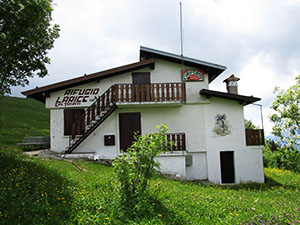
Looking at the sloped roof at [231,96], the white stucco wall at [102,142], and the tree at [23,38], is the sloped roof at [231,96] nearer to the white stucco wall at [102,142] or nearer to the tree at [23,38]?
the white stucco wall at [102,142]

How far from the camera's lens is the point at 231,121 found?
15195 millimetres

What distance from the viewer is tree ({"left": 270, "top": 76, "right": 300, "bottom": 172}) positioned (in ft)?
74.6

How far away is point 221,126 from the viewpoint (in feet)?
49.7

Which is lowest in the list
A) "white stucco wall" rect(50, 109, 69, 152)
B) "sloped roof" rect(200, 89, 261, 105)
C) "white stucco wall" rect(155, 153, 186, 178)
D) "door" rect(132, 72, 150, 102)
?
"white stucco wall" rect(155, 153, 186, 178)

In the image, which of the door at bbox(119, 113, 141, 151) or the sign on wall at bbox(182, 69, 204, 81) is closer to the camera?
the door at bbox(119, 113, 141, 151)

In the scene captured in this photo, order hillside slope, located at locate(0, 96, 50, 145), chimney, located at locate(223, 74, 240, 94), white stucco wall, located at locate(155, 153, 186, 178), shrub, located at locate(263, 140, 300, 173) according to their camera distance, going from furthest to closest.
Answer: shrub, located at locate(263, 140, 300, 173) → hillside slope, located at locate(0, 96, 50, 145) → chimney, located at locate(223, 74, 240, 94) → white stucco wall, located at locate(155, 153, 186, 178)

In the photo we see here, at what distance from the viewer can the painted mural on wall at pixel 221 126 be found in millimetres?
15082

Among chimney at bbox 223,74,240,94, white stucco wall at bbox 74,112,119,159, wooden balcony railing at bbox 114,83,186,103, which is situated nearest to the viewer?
wooden balcony railing at bbox 114,83,186,103

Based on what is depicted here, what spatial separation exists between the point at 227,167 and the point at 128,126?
685 cm

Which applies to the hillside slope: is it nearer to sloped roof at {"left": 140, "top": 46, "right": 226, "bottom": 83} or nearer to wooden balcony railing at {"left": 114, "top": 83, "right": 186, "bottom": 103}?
wooden balcony railing at {"left": 114, "top": 83, "right": 186, "bottom": 103}

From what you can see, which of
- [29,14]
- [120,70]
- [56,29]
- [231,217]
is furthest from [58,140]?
[231,217]

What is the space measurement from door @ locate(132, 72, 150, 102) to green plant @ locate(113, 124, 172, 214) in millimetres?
7956

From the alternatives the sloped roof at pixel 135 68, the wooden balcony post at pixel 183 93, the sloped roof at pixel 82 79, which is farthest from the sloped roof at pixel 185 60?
the wooden balcony post at pixel 183 93

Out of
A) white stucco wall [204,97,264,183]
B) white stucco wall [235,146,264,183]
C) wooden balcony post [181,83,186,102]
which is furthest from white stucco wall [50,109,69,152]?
white stucco wall [235,146,264,183]
